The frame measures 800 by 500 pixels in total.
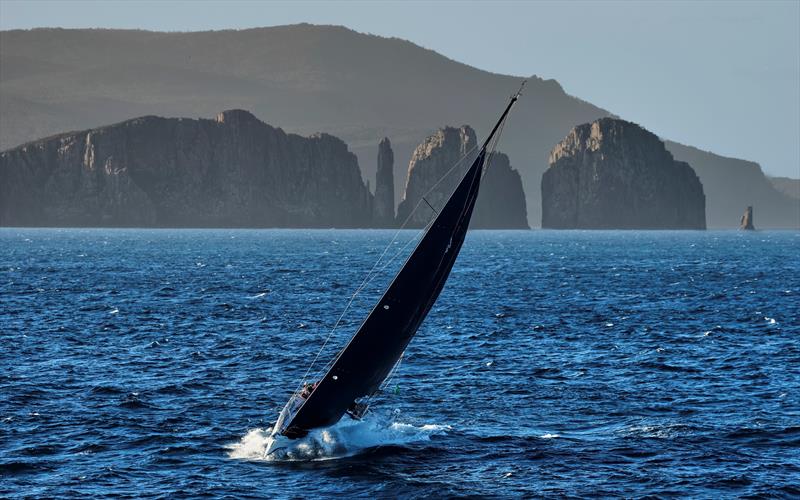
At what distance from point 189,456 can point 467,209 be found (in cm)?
1039

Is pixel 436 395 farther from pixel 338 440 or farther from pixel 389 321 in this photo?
pixel 389 321

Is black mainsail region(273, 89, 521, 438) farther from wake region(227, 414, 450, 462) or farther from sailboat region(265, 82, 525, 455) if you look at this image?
wake region(227, 414, 450, 462)

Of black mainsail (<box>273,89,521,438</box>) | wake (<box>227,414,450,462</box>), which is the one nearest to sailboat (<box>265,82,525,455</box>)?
black mainsail (<box>273,89,521,438</box>)

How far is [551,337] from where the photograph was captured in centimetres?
5784

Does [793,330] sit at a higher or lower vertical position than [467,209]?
lower

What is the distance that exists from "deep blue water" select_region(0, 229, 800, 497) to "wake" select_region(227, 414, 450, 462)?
156mm

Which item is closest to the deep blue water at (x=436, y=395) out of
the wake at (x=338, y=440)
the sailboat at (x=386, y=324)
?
the wake at (x=338, y=440)

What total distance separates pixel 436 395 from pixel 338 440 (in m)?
8.64

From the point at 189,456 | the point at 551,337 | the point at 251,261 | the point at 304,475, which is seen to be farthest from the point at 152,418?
the point at 251,261

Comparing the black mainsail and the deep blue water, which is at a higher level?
the black mainsail

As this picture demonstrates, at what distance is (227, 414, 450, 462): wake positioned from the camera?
3228 cm

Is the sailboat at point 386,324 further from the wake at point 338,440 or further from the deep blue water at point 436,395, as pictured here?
the deep blue water at point 436,395

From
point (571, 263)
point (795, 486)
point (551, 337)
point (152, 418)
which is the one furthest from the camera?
point (571, 263)

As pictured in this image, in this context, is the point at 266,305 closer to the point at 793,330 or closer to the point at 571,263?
the point at 793,330
